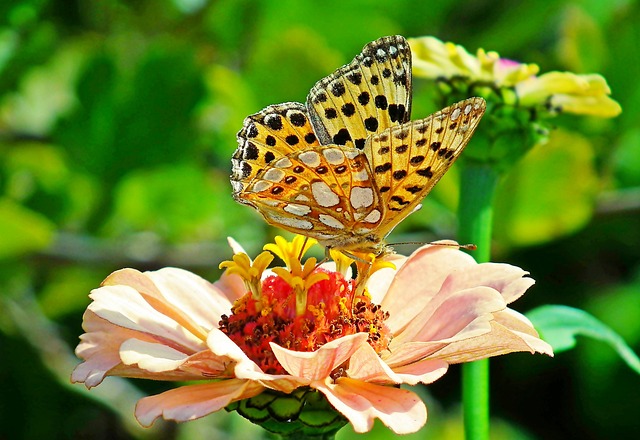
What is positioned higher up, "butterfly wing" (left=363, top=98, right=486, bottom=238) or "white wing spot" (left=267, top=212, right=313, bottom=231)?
"butterfly wing" (left=363, top=98, right=486, bottom=238)

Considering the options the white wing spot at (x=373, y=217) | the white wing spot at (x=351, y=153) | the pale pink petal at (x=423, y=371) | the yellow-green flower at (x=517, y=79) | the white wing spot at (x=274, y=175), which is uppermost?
the yellow-green flower at (x=517, y=79)

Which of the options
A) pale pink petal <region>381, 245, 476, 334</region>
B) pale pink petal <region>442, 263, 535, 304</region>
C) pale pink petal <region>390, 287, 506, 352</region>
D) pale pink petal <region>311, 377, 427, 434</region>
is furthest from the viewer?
pale pink petal <region>381, 245, 476, 334</region>

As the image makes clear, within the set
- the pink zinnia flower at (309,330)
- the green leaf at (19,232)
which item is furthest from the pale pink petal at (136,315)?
the green leaf at (19,232)

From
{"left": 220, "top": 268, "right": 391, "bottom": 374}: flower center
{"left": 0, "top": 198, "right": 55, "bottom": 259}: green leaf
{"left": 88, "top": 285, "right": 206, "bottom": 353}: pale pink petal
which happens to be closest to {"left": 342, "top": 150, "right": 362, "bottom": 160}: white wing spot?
{"left": 220, "top": 268, "right": 391, "bottom": 374}: flower center

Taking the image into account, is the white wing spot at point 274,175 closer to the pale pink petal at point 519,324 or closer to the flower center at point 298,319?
the flower center at point 298,319

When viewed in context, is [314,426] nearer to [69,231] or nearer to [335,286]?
[335,286]

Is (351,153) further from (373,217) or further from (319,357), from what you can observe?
(319,357)

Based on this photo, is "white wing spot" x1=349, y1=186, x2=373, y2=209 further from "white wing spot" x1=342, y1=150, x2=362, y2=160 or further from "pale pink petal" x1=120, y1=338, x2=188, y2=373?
"pale pink petal" x1=120, y1=338, x2=188, y2=373

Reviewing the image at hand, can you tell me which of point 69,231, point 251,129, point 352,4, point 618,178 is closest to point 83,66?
point 69,231
